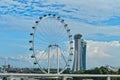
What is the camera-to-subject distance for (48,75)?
83312 mm

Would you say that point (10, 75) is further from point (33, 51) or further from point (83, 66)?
point (83, 66)

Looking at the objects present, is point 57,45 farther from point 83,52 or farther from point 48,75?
point 83,52

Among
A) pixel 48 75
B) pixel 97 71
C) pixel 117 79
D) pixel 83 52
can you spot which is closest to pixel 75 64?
pixel 83 52

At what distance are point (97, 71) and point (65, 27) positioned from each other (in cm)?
3969

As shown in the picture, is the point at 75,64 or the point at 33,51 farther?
the point at 75,64

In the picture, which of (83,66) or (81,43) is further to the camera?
(83,66)

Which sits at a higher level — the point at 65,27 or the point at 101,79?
the point at 65,27

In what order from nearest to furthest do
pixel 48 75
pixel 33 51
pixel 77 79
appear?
pixel 33 51 → pixel 48 75 → pixel 77 79

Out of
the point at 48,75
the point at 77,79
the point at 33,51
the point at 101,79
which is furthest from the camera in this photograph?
the point at 77,79

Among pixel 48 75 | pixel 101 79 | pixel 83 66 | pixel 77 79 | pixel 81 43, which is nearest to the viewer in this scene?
pixel 48 75

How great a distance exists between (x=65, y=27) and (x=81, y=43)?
231ft

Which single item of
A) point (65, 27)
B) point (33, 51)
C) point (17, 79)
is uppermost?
point (65, 27)

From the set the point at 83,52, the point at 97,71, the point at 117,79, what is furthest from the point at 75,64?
the point at 117,79

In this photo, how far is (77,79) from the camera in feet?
375
